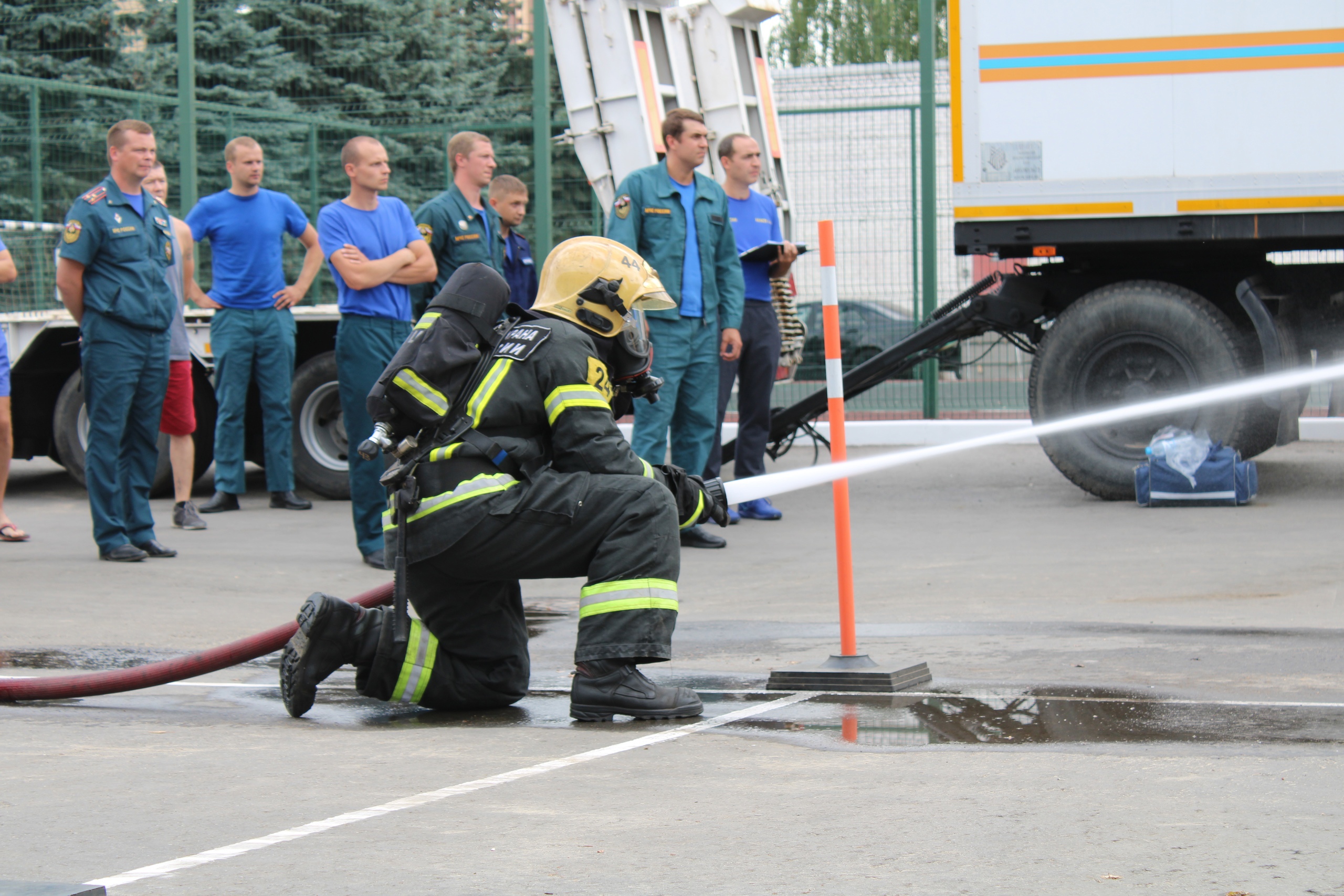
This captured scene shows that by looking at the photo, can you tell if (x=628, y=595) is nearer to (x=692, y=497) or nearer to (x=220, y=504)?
(x=692, y=497)

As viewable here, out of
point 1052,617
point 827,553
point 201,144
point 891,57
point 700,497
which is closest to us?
point 700,497

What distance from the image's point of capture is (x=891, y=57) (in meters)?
44.0

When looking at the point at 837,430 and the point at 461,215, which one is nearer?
the point at 837,430

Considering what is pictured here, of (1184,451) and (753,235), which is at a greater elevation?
(753,235)

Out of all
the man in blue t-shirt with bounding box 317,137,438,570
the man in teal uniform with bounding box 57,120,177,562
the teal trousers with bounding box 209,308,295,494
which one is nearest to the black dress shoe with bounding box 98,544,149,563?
the man in teal uniform with bounding box 57,120,177,562

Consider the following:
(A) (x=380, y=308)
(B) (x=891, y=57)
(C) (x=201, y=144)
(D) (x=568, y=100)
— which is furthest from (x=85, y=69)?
(B) (x=891, y=57)

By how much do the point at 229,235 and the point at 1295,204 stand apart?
19.9 feet

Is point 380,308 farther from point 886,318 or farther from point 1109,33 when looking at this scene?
point 886,318

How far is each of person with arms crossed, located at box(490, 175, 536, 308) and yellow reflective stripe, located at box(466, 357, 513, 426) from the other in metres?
4.62

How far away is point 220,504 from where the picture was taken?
10.1m

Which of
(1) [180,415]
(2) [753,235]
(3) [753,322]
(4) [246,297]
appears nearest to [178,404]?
(1) [180,415]

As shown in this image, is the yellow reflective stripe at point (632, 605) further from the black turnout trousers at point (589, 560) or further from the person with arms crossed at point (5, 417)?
the person with arms crossed at point (5, 417)

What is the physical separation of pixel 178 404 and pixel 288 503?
1.20m

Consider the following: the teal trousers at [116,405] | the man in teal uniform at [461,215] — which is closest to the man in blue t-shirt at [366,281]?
the man in teal uniform at [461,215]
